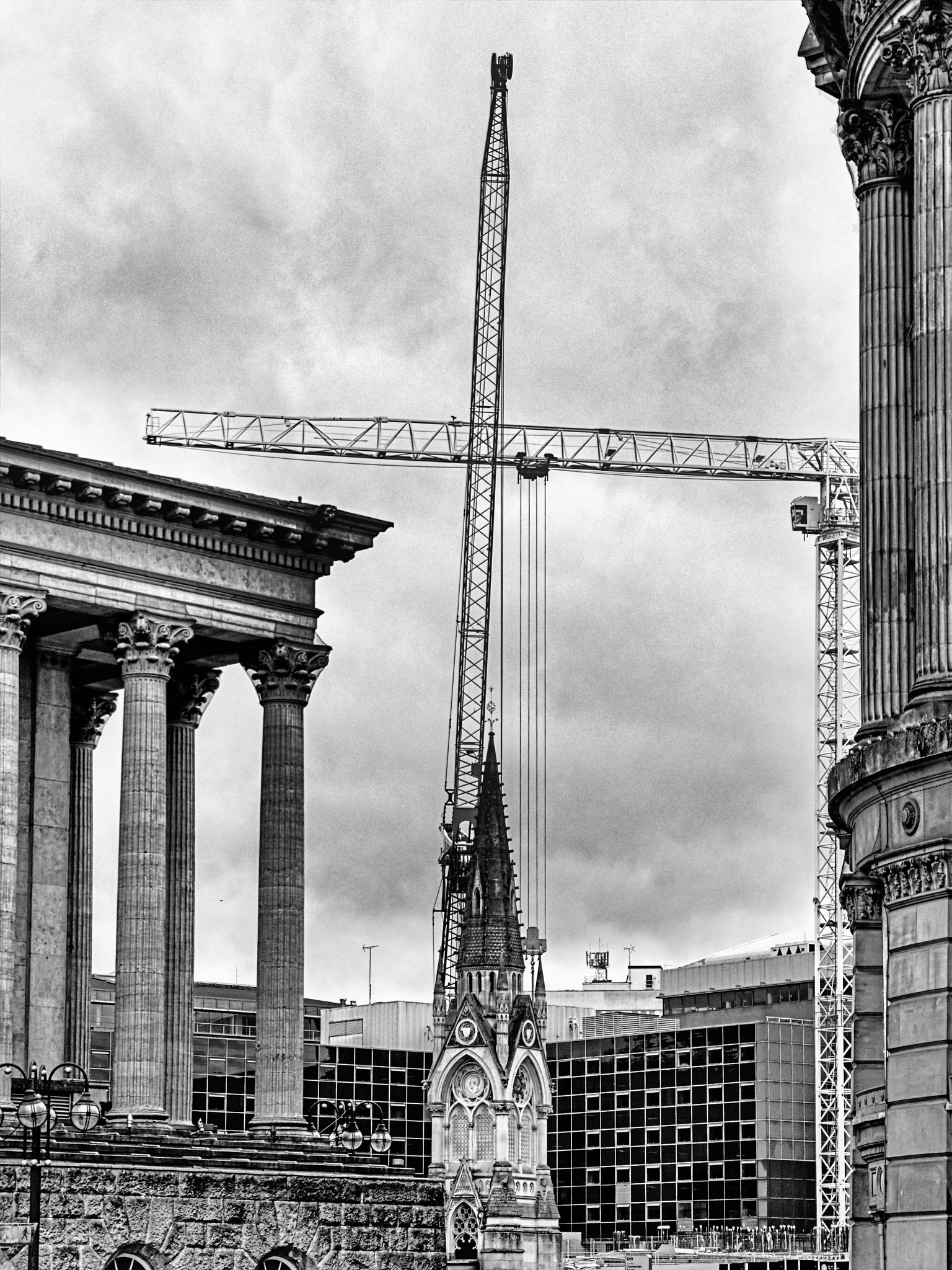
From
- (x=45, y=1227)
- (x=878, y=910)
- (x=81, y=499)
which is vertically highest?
(x=81, y=499)

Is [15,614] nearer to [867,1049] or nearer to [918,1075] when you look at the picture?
[867,1049]

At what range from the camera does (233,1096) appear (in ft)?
610

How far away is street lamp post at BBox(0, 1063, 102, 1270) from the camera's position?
6044 centimetres

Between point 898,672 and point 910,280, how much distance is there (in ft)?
21.7

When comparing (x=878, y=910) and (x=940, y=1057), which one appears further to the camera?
(x=878, y=910)

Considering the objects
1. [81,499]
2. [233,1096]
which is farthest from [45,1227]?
[233,1096]

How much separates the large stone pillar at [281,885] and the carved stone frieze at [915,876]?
1767 inches

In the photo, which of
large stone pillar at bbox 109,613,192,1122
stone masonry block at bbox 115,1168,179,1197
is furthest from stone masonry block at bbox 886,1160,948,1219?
large stone pillar at bbox 109,613,192,1122

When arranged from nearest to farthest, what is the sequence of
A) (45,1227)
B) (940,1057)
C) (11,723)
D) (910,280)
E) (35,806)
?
(940,1057) < (910,280) < (45,1227) < (11,723) < (35,806)

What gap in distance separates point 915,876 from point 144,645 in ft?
151

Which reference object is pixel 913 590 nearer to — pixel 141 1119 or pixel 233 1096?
pixel 141 1119

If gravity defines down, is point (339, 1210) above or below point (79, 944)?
below

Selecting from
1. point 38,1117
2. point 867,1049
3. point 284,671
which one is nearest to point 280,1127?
point 284,671

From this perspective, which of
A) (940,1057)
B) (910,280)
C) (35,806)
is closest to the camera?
(940,1057)
